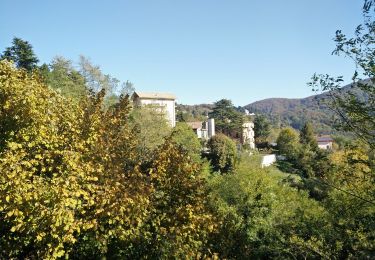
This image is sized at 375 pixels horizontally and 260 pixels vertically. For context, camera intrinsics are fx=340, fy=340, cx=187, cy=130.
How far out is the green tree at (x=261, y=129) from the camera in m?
83.6

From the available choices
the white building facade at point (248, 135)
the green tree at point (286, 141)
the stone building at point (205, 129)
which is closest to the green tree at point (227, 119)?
the white building facade at point (248, 135)

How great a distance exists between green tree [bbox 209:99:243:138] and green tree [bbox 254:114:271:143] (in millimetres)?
4801

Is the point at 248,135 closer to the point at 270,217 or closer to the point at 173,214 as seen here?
the point at 270,217

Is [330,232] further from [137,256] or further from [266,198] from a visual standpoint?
[137,256]

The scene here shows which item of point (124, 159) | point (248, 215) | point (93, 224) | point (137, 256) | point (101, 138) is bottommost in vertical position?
point (248, 215)

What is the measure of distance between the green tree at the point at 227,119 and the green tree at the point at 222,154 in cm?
2913

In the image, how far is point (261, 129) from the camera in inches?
3305

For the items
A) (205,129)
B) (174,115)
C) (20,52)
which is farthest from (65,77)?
(205,129)

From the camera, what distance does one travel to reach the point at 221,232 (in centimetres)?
936

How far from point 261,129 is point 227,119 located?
28.8 ft

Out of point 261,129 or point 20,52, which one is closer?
point 20,52

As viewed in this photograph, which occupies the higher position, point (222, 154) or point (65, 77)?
point (65, 77)

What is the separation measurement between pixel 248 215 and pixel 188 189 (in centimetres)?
1528

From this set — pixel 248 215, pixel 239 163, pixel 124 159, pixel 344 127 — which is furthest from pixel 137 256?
pixel 239 163
